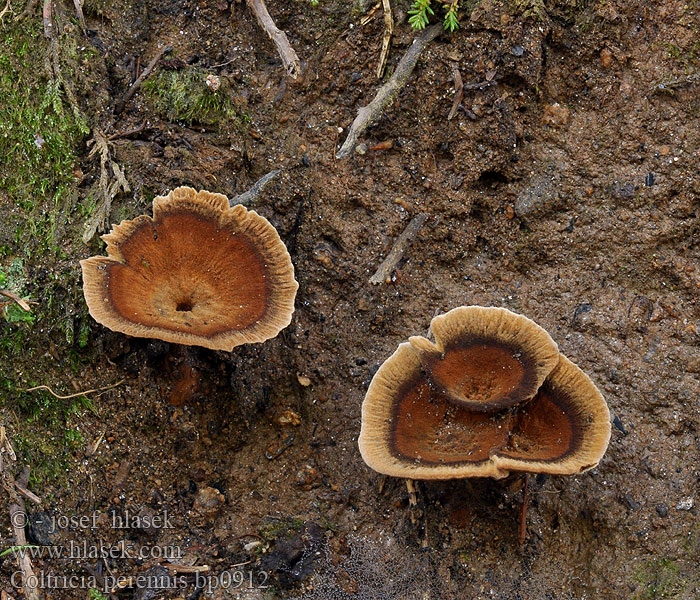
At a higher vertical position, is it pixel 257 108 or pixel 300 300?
pixel 257 108

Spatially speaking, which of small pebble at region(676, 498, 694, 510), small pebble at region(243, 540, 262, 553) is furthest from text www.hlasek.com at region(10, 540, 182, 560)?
small pebble at region(676, 498, 694, 510)

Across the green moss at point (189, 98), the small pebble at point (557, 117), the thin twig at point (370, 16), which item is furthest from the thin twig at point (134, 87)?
the small pebble at point (557, 117)

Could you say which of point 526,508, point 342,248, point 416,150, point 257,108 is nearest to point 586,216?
point 416,150

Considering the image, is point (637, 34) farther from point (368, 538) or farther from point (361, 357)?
point (368, 538)

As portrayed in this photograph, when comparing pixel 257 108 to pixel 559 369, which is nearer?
pixel 559 369

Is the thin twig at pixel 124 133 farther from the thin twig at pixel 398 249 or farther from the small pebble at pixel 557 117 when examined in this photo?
the small pebble at pixel 557 117

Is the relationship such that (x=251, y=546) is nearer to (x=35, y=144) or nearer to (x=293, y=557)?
(x=293, y=557)
